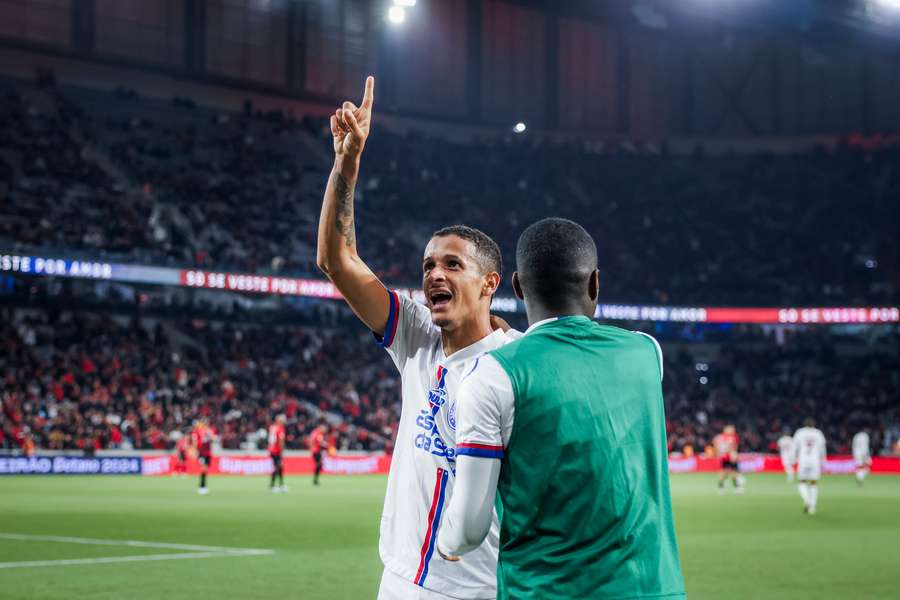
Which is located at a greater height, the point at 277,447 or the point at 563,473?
the point at 563,473

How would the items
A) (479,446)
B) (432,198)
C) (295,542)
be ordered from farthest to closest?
(432,198)
(295,542)
(479,446)

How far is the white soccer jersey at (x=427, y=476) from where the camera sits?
479 cm

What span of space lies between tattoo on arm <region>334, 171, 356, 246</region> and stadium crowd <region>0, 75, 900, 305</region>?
38.2m

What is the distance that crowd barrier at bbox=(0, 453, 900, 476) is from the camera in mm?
34969

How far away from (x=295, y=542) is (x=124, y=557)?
329 centimetres

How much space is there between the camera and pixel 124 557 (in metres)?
15.5

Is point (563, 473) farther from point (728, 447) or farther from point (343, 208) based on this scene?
point (728, 447)

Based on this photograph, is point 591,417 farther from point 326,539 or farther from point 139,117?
point 139,117

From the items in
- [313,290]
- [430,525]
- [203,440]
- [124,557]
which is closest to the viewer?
[430,525]

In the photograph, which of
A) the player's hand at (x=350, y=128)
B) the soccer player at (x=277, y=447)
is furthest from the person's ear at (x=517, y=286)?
the soccer player at (x=277, y=447)

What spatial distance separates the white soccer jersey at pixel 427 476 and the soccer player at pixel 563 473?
1.09m

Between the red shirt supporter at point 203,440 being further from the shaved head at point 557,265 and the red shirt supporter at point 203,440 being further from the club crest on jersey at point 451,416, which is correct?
the shaved head at point 557,265

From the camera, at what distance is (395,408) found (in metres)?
49.1

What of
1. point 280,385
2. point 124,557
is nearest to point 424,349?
point 124,557
